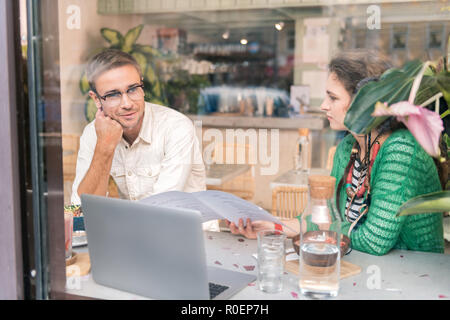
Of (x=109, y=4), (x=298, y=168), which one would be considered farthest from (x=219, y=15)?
(x=109, y=4)

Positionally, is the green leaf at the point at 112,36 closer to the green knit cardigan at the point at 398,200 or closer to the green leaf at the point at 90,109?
the green leaf at the point at 90,109

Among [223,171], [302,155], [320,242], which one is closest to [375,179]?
[320,242]

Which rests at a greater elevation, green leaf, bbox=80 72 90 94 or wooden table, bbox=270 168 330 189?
green leaf, bbox=80 72 90 94

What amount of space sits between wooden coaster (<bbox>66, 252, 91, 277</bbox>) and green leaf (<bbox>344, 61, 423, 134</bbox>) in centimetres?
64

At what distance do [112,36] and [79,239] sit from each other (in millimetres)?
1240

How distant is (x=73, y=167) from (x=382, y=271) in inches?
32.8

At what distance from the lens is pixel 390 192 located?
1.29 m

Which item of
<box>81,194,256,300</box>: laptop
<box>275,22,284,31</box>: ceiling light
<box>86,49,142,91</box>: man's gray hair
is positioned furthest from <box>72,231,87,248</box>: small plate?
<box>275,22,284,31</box>: ceiling light

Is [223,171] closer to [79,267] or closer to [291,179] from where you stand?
[79,267]

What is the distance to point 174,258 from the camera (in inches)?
34.6

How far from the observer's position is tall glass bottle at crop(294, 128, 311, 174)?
3.23m

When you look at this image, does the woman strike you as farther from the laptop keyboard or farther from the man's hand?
the man's hand

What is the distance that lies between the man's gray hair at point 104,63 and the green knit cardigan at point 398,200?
2.80ft
